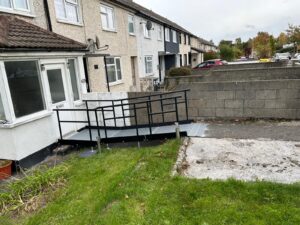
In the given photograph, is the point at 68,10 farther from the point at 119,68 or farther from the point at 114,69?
the point at 119,68

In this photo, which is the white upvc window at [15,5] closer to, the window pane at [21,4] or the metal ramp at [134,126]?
the window pane at [21,4]

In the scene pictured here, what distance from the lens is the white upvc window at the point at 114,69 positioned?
11.9 metres

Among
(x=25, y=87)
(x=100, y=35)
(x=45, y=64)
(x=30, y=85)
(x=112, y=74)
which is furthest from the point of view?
(x=112, y=74)

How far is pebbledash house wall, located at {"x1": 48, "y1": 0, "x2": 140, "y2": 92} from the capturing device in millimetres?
8945

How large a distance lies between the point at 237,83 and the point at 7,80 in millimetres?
6422

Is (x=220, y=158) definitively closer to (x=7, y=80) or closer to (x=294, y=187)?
(x=294, y=187)

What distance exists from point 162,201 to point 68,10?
8.10 m

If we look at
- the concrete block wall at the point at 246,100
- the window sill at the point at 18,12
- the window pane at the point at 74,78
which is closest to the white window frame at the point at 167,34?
the concrete block wall at the point at 246,100

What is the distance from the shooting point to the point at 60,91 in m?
7.14

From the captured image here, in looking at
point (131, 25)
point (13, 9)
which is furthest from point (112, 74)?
point (13, 9)

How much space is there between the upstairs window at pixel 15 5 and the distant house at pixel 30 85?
0.95ft

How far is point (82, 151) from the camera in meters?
6.61

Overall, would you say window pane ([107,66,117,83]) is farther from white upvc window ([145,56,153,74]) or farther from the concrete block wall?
white upvc window ([145,56,153,74])

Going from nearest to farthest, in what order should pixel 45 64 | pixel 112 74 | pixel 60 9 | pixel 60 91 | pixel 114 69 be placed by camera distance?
pixel 45 64 < pixel 60 91 < pixel 60 9 < pixel 112 74 < pixel 114 69
